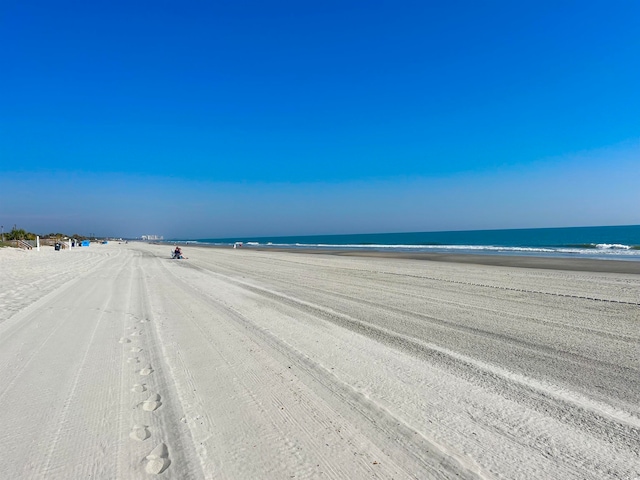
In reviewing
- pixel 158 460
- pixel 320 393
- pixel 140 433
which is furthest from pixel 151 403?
pixel 320 393

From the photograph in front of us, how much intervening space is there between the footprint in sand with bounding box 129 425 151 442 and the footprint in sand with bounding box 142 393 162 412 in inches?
10.3

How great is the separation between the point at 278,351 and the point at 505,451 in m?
2.72

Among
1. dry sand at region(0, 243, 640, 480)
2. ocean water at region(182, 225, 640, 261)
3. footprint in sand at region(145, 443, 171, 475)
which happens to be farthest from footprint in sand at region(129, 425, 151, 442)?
ocean water at region(182, 225, 640, 261)

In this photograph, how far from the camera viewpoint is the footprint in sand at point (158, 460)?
2152 mm

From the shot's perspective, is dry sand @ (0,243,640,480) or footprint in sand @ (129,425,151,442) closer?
dry sand @ (0,243,640,480)

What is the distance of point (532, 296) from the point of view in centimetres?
834

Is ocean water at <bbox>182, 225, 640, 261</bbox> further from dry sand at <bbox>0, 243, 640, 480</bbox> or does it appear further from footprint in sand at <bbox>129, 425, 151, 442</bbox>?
footprint in sand at <bbox>129, 425, 151, 442</bbox>

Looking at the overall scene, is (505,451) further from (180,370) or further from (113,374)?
(113,374)

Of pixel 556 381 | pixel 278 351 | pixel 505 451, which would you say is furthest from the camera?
pixel 278 351

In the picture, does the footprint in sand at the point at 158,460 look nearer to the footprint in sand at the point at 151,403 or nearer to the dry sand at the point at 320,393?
the dry sand at the point at 320,393

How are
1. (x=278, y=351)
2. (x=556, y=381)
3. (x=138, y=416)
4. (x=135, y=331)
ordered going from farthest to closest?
(x=135, y=331), (x=278, y=351), (x=556, y=381), (x=138, y=416)

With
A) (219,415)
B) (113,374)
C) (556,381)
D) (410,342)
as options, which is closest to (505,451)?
(556,381)

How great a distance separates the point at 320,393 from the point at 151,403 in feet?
4.78

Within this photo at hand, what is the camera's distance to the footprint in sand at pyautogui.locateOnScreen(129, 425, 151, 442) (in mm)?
2469
